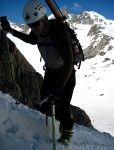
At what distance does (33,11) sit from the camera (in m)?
5.66

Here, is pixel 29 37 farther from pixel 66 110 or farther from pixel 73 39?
pixel 66 110

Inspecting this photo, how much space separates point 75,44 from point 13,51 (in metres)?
13.7

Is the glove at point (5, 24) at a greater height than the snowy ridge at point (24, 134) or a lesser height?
greater

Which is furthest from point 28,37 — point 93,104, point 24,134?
point 93,104

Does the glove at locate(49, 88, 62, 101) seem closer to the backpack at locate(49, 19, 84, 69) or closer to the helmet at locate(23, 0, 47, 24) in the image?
the backpack at locate(49, 19, 84, 69)

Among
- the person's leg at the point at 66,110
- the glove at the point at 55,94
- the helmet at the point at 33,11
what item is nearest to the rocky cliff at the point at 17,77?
the person's leg at the point at 66,110

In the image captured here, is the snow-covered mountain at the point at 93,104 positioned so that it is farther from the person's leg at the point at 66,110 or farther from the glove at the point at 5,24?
the glove at the point at 5,24

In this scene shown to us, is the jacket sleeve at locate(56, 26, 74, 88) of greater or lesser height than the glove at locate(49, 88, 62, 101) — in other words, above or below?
above

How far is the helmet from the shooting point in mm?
5586

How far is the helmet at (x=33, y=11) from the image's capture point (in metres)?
5.59

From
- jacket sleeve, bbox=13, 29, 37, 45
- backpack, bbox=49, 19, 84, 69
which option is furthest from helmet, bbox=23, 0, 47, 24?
jacket sleeve, bbox=13, 29, 37, 45

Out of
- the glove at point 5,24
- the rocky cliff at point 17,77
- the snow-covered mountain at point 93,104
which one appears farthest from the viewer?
the rocky cliff at point 17,77

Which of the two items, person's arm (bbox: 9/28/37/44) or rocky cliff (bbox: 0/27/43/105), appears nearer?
person's arm (bbox: 9/28/37/44)

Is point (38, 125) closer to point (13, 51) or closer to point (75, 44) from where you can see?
point (75, 44)
